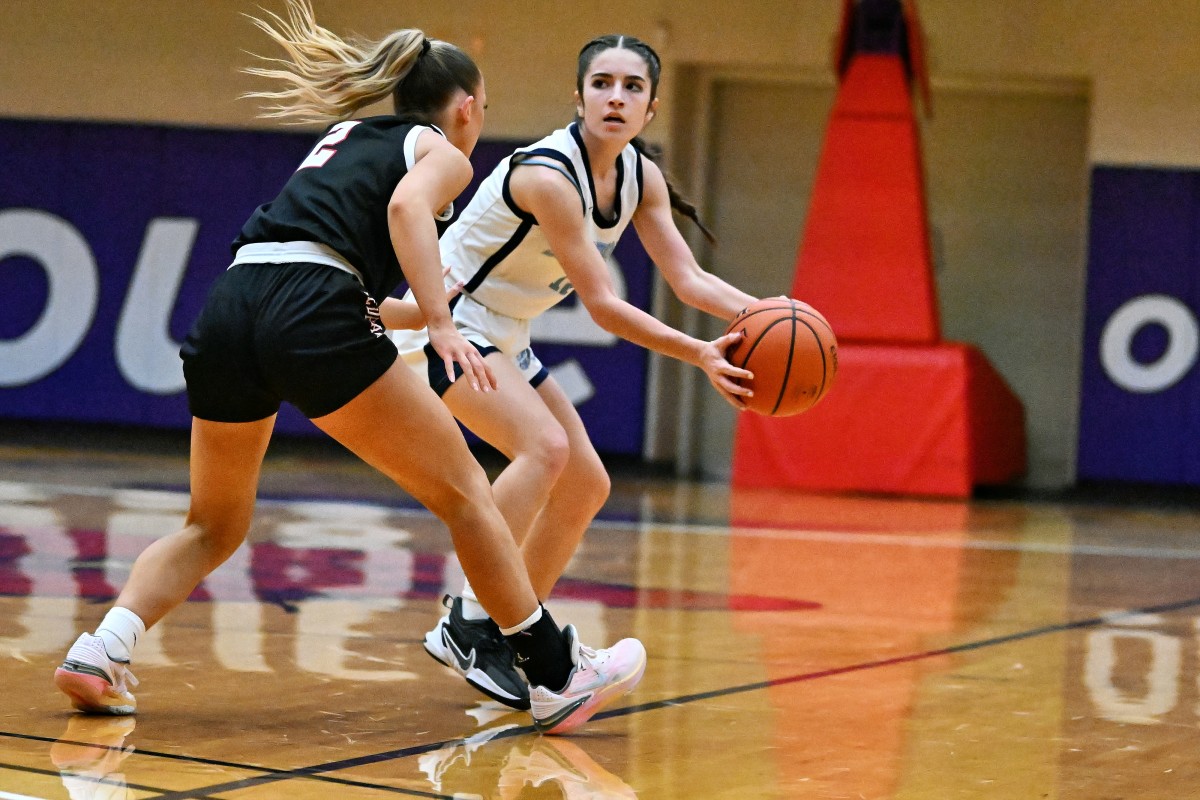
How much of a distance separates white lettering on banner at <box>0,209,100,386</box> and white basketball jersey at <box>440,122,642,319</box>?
9606mm

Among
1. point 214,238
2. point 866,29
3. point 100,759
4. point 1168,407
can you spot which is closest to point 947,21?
point 866,29

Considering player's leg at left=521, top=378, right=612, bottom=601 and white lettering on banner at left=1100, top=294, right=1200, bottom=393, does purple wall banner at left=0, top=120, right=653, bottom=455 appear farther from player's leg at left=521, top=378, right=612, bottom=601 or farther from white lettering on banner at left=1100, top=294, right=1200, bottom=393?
player's leg at left=521, top=378, right=612, bottom=601

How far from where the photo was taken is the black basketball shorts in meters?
3.61

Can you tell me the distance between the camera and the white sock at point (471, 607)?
4363 mm

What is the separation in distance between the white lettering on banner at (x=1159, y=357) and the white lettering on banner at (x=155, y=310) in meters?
7.39

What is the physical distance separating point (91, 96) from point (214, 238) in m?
1.63

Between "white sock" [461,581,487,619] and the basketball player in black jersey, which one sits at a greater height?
the basketball player in black jersey

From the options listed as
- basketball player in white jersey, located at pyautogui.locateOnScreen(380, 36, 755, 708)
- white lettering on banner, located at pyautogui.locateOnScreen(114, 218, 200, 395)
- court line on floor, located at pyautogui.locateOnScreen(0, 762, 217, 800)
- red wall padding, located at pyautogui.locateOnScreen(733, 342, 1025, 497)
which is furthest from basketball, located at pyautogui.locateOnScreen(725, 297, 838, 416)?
white lettering on banner, located at pyautogui.locateOnScreen(114, 218, 200, 395)

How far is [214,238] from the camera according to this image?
1346cm

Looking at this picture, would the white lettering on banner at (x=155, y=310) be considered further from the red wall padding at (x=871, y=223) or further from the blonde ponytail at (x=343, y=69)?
the blonde ponytail at (x=343, y=69)

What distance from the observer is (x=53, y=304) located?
44.2ft

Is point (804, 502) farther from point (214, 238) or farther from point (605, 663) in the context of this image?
point (605, 663)

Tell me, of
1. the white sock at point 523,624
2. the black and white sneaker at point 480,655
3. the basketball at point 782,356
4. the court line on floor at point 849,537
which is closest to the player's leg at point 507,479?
the black and white sneaker at point 480,655

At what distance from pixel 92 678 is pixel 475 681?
97 cm
